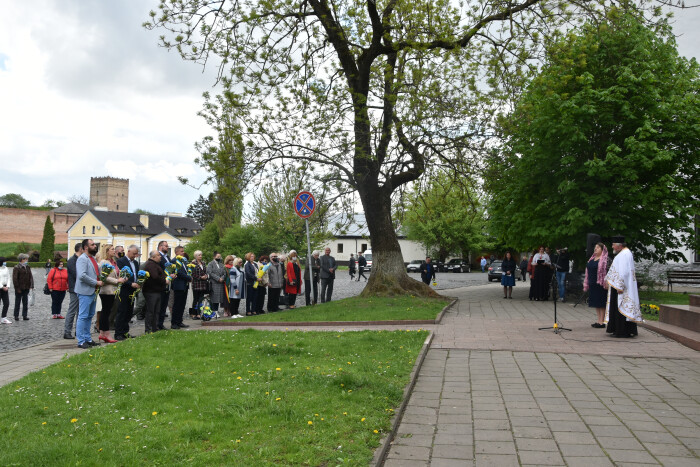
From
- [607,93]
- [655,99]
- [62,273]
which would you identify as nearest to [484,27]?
[607,93]

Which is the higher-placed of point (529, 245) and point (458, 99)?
point (458, 99)

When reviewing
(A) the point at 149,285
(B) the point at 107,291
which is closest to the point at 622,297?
(A) the point at 149,285

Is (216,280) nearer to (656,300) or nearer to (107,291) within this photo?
(107,291)

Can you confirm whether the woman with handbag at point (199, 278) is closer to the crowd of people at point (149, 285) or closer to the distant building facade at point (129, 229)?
the crowd of people at point (149, 285)

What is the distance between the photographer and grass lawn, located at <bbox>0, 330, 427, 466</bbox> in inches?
163

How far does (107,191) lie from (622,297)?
449 feet

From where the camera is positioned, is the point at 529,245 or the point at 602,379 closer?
the point at 602,379

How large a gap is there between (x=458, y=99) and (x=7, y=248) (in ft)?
278

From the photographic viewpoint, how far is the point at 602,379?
700 centimetres

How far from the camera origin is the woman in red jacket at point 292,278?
17562 millimetres

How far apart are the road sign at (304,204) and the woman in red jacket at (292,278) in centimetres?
248

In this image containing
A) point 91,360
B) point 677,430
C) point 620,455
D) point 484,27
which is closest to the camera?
point 620,455

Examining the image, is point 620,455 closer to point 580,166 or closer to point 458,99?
point 458,99

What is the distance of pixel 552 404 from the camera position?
19.2ft
